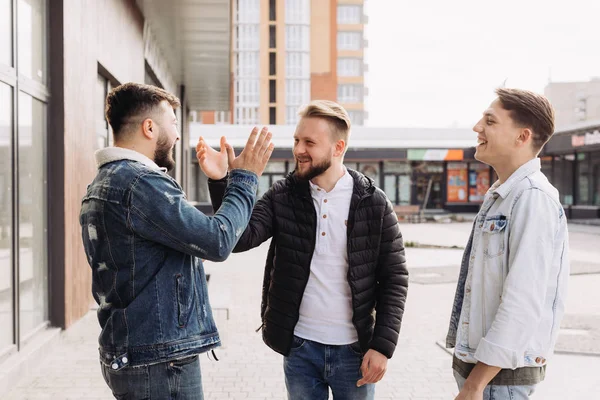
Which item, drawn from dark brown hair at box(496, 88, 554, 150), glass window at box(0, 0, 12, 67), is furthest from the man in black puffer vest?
glass window at box(0, 0, 12, 67)

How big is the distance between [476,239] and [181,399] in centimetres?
133

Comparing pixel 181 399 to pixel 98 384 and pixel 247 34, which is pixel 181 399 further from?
pixel 247 34

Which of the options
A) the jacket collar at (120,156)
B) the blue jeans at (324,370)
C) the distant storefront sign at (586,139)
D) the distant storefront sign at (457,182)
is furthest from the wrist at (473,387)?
the distant storefront sign at (457,182)

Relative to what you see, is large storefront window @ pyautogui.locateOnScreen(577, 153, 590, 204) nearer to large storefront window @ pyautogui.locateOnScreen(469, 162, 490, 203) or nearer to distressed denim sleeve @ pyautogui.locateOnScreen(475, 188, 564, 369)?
large storefront window @ pyautogui.locateOnScreen(469, 162, 490, 203)

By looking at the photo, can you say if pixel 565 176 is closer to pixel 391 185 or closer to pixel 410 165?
pixel 410 165

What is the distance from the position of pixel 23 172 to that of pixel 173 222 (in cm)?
434

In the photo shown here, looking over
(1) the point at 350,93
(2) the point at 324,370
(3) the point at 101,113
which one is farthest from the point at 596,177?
(1) the point at 350,93

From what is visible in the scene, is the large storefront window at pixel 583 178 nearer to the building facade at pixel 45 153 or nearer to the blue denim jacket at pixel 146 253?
the building facade at pixel 45 153

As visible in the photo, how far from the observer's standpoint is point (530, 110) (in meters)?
2.31

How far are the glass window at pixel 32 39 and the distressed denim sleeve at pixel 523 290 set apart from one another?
5.16m

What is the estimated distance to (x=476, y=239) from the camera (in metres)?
2.44

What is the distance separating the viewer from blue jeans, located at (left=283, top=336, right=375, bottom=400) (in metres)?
2.69

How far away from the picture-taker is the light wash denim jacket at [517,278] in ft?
6.89

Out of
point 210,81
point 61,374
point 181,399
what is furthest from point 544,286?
point 210,81
